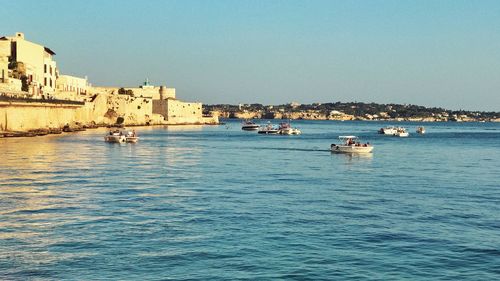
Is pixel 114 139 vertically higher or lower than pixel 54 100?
lower

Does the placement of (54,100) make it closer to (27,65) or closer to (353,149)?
(27,65)

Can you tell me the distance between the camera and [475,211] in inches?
1003

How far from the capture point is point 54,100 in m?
98.3

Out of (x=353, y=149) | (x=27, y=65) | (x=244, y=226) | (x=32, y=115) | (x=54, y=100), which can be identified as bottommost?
(x=244, y=226)

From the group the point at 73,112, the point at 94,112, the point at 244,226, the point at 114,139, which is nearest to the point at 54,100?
the point at 73,112

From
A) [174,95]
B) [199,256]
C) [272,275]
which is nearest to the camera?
[272,275]

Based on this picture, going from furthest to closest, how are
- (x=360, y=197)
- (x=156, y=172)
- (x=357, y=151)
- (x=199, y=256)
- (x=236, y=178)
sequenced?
(x=357, y=151) < (x=156, y=172) < (x=236, y=178) < (x=360, y=197) < (x=199, y=256)

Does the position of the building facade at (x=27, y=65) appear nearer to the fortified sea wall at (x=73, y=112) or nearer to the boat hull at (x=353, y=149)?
the fortified sea wall at (x=73, y=112)

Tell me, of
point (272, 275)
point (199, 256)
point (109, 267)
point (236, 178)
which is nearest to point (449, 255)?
→ point (272, 275)

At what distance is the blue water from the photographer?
16.2m

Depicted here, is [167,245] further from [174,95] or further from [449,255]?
[174,95]

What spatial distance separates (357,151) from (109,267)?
4970 cm

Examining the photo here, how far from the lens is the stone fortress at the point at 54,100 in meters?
85.1

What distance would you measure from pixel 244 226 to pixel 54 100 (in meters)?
83.1
